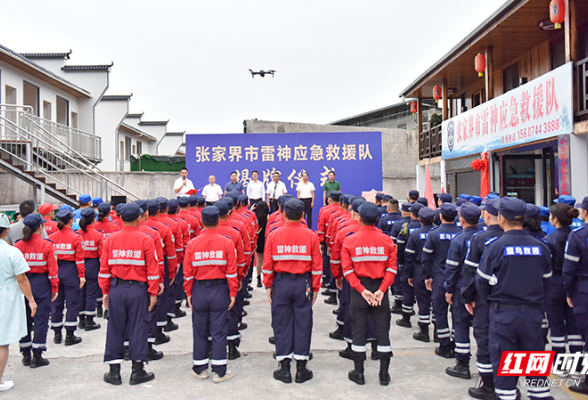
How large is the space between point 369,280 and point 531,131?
704 centimetres

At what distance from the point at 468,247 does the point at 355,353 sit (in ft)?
5.53

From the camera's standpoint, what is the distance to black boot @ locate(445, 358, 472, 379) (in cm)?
491

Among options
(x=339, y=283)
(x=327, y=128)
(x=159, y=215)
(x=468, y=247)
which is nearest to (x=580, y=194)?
(x=468, y=247)

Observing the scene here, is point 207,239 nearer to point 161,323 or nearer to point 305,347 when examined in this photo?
point 305,347

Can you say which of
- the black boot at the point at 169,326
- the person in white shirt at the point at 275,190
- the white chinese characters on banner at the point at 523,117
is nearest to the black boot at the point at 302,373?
the black boot at the point at 169,326

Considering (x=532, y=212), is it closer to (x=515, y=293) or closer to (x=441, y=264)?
(x=441, y=264)

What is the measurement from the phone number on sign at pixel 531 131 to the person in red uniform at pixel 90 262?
8.79 m

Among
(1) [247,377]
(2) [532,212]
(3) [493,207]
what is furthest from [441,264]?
(1) [247,377]

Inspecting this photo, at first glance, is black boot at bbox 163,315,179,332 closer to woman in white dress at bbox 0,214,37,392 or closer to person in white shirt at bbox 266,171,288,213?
woman in white dress at bbox 0,214,37,392

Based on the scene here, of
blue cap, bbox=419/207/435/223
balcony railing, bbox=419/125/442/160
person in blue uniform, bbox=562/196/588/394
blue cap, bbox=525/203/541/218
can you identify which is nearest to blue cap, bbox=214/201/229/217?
blue cap, bbox=419/207/435/223

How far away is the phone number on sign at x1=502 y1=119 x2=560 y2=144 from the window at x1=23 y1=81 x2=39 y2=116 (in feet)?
53.9

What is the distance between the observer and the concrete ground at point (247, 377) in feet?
14.9

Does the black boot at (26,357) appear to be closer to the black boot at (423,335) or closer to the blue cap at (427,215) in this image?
the black boot at (423,335)

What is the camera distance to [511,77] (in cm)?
1422
